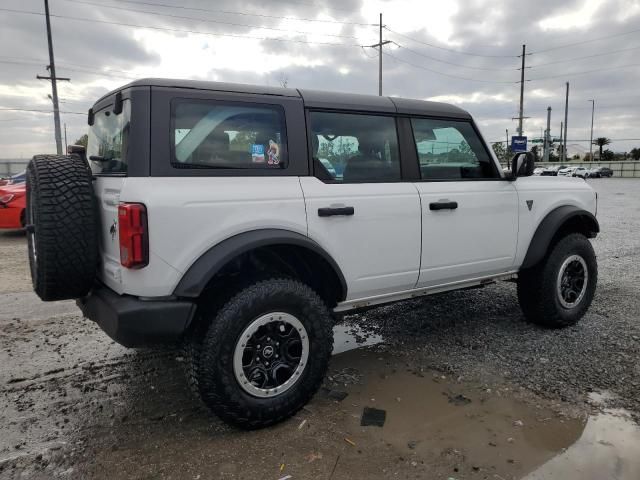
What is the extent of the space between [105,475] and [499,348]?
10.2 feet

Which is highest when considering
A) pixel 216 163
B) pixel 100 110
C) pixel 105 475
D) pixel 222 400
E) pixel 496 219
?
pixel 100 110

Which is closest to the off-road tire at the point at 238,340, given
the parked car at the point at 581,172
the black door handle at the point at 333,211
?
the black door handle at the point at 333,211

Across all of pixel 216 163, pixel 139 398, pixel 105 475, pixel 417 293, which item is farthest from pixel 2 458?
pixel 417 293

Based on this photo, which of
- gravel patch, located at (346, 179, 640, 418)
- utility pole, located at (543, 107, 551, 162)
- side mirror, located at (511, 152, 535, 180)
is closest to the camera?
gravel patch, located at (346, 179, 640, 418)

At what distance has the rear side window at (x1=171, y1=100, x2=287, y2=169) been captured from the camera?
2781 mm

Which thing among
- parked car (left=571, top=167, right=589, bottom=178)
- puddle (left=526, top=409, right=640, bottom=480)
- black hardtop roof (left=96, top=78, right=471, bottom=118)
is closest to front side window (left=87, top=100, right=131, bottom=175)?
black hardtop roof (left=96, top=78, right=471, bottom=118)

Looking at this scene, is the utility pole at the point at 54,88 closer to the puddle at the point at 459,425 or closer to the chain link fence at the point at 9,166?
the chain link fence at the point at 9,166

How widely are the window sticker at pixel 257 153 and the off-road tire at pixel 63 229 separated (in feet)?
3.10

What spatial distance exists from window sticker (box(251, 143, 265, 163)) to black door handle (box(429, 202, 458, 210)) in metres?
1.33

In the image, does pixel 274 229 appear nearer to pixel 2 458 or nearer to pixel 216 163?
pixel 216 163

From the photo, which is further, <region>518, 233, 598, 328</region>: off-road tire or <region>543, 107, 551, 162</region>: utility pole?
<region>543, 107, 551, 162</region>: utility pole

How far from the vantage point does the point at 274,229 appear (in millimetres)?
2945

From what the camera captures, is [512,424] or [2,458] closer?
[2,458]

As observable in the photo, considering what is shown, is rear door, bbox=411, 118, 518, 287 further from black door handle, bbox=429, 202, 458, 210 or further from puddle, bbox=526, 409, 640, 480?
puddle, bbox=526, 409, 640, 480
